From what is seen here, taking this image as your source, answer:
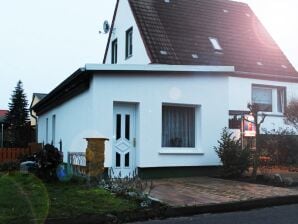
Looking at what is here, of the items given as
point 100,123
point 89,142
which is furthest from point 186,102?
point 89,142

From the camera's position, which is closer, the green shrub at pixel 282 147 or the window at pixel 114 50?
the green shrub at pixel 282 147

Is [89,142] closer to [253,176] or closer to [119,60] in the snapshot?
[253,176]

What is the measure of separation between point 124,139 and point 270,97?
831 centimetres

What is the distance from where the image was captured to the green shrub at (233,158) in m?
14.0

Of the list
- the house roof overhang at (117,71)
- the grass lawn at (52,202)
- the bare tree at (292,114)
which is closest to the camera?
the grass lawn at (52,202)

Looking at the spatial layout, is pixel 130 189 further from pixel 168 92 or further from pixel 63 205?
pixel 168 92

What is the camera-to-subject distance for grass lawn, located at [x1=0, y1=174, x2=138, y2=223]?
316 inches

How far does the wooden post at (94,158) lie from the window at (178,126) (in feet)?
11.7

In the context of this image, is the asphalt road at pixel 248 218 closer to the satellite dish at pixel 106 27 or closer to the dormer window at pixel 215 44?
the dormer window at pixel 215 44

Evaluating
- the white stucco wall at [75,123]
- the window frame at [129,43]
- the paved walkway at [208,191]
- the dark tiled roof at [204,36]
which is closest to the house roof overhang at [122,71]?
the white stucco wall at [75,123]

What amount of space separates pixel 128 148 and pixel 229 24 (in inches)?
460

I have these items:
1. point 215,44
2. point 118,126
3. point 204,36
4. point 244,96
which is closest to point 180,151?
point 118,126

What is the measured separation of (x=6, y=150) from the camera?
74.6ft

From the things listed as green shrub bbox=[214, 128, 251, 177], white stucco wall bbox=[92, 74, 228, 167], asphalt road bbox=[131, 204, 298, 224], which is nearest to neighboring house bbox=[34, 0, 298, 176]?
white stucco wall bbox=[92, 74, 228, 167]
